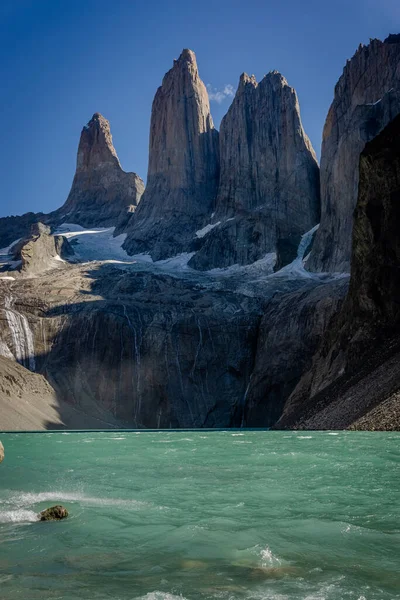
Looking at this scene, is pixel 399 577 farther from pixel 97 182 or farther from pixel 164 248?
pixel 97 182

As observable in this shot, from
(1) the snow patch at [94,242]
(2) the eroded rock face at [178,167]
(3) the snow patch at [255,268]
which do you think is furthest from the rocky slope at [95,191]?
(3) the snow patch at [255,268]

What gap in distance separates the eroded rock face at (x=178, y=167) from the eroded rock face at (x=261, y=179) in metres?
7.81

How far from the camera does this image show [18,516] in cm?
1328

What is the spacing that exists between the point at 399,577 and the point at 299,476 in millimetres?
9436

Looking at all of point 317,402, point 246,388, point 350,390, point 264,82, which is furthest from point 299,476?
point 264,82

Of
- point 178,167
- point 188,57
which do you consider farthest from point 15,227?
point 188,57

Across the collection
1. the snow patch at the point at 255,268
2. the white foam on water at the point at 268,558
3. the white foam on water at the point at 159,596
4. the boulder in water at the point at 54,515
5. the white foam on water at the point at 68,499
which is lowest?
the white foam on water at the point at 68,499

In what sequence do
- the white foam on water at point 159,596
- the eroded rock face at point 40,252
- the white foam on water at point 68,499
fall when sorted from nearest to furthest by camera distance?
the white foam on water at point 159,596 < the white foam on water at point 68,499 < the eroded rock face at point 40,252

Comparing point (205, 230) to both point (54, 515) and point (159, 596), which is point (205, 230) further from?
point (159, 596)

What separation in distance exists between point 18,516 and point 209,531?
4111 mm

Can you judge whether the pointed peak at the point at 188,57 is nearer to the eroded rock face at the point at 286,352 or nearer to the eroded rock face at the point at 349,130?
the eroded rock face at the point at 349,130

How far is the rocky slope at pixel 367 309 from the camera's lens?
43844 millimetres

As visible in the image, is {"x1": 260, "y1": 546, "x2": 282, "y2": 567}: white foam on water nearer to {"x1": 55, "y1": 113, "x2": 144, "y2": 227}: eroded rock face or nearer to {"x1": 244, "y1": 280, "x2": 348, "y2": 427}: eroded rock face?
{"x1": 244, "y1": 280, "x2": 348, "y2": 427}: eroded rock face

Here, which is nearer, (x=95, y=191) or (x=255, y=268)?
(x=255, y=268)
